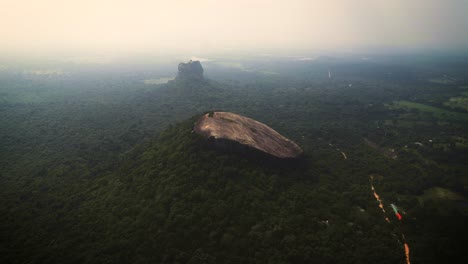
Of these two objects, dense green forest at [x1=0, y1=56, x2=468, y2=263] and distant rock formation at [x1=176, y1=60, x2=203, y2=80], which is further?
distant rock formation at [x1=176, y1=60, x2=203, y2=80]

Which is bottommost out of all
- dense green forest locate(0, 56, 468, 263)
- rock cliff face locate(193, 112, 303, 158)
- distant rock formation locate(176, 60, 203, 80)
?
dense green forest locate(0, 56, 468, 263)

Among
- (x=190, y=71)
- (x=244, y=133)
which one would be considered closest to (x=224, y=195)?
(x=244, y=133)

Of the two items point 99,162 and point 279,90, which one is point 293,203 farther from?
point 279,90

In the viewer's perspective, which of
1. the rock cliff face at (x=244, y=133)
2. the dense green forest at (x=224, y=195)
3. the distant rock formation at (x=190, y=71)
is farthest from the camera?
Answer: the distant rock formation at (x=190, y=71)

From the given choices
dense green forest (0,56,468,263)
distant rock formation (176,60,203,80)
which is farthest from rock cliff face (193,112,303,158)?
distant rock formation (176,60,203,80)

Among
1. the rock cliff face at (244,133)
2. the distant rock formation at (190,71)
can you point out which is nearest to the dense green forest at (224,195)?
the rock cliff face at (244,133)

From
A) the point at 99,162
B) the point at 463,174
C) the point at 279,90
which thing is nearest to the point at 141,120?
the point at 99,162

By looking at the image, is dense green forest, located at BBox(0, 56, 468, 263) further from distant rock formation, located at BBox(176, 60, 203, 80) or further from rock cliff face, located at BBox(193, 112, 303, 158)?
distant rock formation, located at BBox(176, 60, 203, 80)

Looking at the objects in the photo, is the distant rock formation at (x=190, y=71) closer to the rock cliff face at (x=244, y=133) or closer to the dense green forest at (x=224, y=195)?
the dense green forest at (x=224, y=195)

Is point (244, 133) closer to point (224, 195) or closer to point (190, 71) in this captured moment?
point (224, 195)
